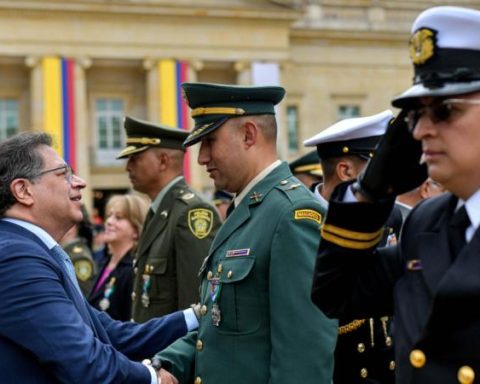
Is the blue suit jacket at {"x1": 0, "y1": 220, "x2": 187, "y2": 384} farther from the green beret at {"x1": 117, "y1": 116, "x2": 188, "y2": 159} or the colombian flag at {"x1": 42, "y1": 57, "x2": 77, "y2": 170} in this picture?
the colombian flag at {"x1": 42, "y1": 57, "x2": 77, "y2": 170}

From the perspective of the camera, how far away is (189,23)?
33.9 m

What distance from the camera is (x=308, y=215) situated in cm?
338

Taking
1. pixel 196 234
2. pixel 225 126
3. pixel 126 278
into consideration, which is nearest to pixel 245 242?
pixel 225 126

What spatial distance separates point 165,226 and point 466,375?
3468 millimetres

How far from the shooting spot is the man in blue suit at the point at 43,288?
9.93ft

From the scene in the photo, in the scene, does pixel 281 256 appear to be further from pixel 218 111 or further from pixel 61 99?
→ pixel 61 99

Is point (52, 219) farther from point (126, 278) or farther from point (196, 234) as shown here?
point (126, 278)

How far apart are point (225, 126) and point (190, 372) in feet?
3.51

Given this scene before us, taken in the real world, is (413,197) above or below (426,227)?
below

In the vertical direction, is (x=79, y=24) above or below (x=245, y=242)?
above

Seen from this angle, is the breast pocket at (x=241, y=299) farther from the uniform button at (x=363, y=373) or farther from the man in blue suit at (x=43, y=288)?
the uniform button at (x=363, y=373)

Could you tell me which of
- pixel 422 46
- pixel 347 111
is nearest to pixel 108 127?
pixel 347 111

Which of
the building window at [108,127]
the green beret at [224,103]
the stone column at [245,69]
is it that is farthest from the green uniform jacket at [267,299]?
the building window at [108,127]

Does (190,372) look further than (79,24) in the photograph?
No
